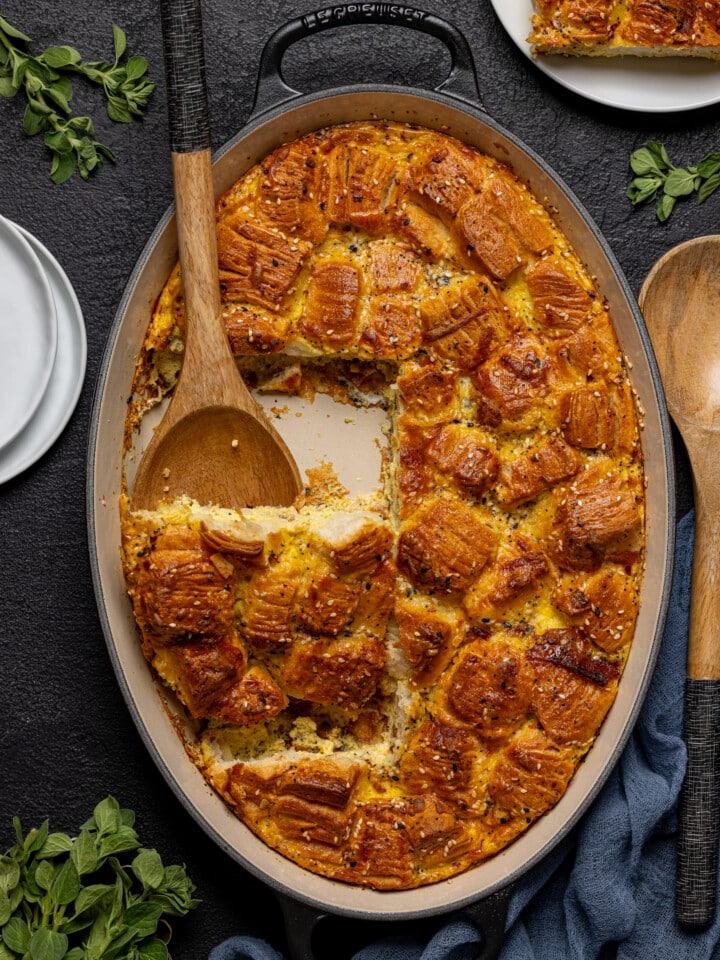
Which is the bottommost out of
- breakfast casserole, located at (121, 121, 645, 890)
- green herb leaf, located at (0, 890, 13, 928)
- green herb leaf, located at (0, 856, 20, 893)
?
green herb leaf, located at (0, 890, 13, 928)

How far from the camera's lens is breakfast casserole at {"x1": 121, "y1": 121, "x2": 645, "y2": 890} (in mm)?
3387

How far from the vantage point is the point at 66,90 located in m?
3.78

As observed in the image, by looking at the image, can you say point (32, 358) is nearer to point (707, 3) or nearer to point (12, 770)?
point (12, 770)

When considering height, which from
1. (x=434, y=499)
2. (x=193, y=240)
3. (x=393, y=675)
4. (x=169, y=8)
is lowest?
(x=393, y=675)

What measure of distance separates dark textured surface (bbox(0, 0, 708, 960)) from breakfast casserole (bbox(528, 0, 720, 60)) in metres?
0.18

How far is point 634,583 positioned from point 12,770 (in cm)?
253

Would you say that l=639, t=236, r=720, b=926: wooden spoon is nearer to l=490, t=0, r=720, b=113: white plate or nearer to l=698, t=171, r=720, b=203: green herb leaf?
l=698, t=171, r=720, b=203: green herb leaf

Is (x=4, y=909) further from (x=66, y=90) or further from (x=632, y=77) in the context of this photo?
(x=632, y=77)

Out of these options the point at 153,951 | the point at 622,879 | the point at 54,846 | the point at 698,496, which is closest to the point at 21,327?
the point at 54,846

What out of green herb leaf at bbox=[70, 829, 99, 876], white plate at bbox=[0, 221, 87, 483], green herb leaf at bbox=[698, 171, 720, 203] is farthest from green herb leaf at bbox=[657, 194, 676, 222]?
green herb leaf at bbox=[70, 829, 99, 876]

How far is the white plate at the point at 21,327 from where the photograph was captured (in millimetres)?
3719

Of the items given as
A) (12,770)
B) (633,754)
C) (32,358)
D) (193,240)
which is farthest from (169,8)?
(633,754)

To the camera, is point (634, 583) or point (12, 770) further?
point (12, 770)

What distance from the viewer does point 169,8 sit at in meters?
3.25
